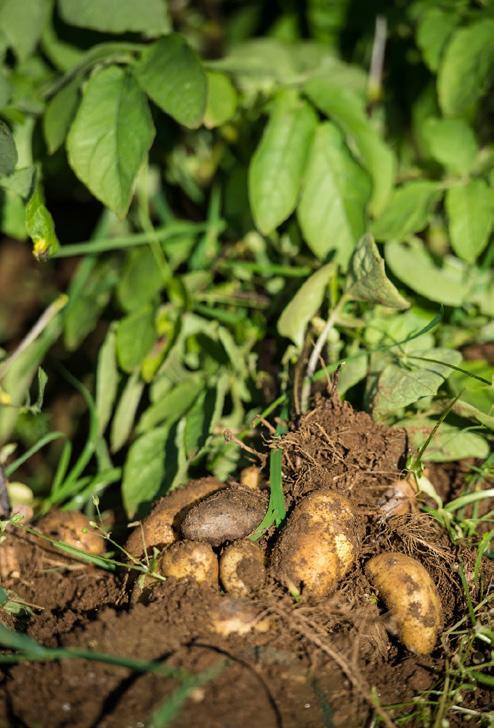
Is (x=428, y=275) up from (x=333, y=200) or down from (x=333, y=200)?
down

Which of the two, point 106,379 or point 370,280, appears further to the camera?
point 106,379

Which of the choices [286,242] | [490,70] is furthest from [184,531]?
[490,70]

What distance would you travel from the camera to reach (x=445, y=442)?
1615 mm

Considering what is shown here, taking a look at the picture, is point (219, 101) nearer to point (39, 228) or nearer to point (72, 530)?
point (39, 228)

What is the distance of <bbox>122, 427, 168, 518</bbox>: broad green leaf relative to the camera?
1652 millimetres

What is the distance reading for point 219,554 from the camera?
54.0 inches

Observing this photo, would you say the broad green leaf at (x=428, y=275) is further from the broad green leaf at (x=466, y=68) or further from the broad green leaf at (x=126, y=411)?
the broad green leaf at (x=126, y=411)

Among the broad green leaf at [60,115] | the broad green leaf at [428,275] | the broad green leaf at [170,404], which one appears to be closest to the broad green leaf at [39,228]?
the broad green leaf at [60,115]

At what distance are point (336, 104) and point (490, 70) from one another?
380mm

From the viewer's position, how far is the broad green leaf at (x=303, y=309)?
162 centimetres

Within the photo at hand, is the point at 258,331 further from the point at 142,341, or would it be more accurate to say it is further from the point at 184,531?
the point at 184,531

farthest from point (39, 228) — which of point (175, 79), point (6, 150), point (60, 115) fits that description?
point (175, 79)

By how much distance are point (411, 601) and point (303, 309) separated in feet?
2.15

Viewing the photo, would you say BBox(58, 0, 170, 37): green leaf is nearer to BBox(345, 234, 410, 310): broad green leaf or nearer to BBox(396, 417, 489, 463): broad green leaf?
BBox(345, 234, 410, 310): broad green leaf
